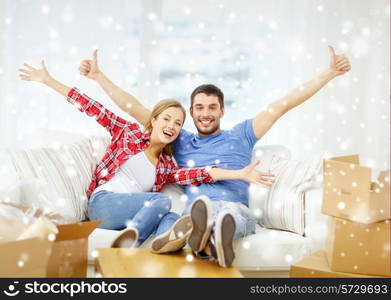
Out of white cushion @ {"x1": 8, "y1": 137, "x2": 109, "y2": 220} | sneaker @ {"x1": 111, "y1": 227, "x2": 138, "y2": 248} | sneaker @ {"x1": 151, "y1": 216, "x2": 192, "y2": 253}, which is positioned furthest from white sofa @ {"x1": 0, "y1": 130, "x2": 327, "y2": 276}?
sneaker @ {"x1": 151, "y1": 216, "x2": 192, "y2": 253}

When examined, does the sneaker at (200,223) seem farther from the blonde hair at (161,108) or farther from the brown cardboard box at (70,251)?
the blonde hair at (161,108)

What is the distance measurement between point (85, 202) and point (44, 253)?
0.69 m

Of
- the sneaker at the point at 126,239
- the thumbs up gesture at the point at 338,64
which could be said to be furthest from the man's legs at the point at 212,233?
the thumbs up gesture at the point at 338,64

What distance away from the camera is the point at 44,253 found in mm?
1686

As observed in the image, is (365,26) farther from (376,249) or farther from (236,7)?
(376,249)

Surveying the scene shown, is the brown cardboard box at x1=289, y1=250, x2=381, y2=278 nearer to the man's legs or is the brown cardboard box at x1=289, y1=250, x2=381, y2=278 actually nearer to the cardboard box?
the man's legs

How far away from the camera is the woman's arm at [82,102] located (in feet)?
8.07

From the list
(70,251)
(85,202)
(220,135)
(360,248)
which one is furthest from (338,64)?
(70,251)

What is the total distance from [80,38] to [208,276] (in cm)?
191

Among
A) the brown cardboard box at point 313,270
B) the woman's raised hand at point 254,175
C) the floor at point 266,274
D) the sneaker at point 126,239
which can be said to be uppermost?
the woman's raised hand at point 254,175

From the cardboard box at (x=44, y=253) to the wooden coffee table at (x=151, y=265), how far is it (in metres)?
0.08

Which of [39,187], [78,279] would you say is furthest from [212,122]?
[78,279]

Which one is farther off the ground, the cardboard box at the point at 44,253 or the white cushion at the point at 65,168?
the white cushion at the point at 65,168

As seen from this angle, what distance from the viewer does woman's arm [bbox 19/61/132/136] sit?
2459mm
